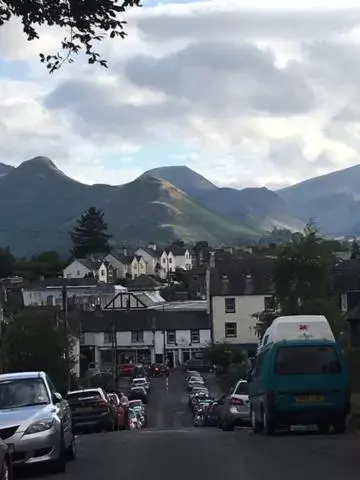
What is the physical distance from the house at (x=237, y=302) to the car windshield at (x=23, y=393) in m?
73.8

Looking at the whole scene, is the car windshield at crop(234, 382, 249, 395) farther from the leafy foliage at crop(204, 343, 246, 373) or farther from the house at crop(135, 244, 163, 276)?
the house at crop(135, 244, 163, 276)

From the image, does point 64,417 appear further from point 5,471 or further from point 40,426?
point 5,471

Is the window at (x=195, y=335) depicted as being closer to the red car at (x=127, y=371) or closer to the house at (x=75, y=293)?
the red car at (x=127, y=371)

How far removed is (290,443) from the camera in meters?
20.5

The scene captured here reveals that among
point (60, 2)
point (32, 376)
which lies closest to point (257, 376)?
point (32, 376)

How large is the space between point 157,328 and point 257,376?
76.3 metres

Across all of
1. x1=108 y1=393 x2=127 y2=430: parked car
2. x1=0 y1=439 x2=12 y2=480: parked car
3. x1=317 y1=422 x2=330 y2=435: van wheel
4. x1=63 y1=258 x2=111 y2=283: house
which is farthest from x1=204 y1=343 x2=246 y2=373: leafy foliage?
x1=0 y1=439 x2=12 y2=480: parked car

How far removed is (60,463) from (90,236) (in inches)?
5713

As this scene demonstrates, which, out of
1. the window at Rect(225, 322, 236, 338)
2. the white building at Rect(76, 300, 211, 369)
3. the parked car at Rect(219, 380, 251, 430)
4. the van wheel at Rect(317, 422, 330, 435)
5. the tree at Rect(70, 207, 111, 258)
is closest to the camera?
the van wheel at Rect(317, 422, 330, 435)

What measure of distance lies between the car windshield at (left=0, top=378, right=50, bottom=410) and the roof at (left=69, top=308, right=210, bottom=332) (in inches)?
3185

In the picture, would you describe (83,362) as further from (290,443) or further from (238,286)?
(290,443)

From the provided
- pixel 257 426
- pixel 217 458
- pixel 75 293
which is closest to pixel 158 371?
pixel 75 293

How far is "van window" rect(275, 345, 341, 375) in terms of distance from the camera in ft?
75.3

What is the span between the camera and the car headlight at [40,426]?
51.7 feet
